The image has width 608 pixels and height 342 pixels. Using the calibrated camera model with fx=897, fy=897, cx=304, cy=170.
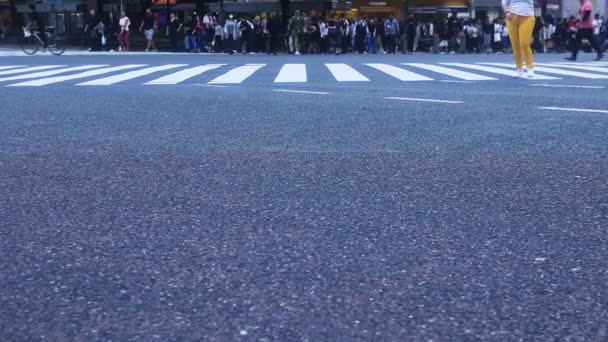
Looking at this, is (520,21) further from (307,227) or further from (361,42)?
(361,42)

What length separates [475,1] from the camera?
147 ft

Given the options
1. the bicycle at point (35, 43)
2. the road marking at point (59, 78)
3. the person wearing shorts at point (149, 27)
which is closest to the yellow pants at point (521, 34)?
the road marking at point (59, 78)

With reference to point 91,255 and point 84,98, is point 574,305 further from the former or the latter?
point 84,98

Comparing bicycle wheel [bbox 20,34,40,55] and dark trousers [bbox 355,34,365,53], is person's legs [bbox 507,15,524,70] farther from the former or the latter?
dark trousers [bbox 355,34,365,53]

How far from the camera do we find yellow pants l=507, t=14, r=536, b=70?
11.7 m

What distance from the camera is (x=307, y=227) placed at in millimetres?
3486

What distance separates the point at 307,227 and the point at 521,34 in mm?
8980

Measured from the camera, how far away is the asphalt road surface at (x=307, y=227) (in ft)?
8.00

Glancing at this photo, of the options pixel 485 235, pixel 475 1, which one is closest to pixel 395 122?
pixel 485 235

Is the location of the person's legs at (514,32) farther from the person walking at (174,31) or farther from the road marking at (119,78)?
the person walking at (174,31)

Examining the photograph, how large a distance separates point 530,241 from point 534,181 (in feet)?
4.00

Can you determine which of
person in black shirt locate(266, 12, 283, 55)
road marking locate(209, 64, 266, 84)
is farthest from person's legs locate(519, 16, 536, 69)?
person in black shirt locate(266, 12, 283, 55)

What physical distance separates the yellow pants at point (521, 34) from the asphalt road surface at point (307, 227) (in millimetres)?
4438

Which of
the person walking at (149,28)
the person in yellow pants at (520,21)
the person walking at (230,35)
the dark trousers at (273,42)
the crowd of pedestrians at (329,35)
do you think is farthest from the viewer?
the person walking at (149,28)
